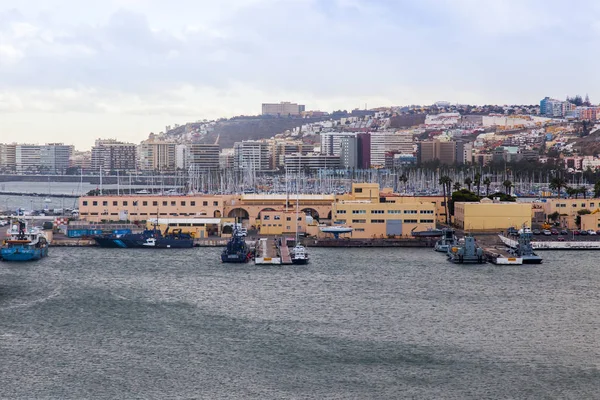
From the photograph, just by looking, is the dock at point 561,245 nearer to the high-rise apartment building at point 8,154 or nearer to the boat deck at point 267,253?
the boat deck at point 267,253

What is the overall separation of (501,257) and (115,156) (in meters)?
66.4

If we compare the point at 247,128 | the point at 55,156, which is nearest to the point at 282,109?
the point at 247,128

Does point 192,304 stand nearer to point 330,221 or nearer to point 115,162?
point 330,221

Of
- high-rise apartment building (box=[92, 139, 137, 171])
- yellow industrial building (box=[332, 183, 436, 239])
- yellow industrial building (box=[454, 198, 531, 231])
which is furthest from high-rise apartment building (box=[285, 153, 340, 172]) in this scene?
yellow industrial building (box=[332, 183, 436, 239])

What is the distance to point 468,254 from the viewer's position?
65.6ft

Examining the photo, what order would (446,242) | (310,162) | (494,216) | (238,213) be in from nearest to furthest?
(446,242) < (494,216) < (238,213) < (310,162)

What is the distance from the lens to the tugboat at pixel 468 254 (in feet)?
65.6

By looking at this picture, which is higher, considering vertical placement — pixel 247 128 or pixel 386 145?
pixel 247 128

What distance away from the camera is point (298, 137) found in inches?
3957

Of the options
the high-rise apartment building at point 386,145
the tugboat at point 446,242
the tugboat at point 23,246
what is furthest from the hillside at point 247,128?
the tugboat at point 23,246

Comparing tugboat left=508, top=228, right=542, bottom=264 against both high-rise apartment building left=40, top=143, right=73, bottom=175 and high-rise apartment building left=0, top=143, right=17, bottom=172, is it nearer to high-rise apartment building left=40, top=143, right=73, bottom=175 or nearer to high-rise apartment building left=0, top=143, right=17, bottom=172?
high-rise apartment building left=40, top=143, right=73, bottom=175

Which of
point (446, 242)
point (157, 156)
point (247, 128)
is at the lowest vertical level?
point (446, 242)

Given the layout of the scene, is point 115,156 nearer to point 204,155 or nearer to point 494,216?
point 204,155

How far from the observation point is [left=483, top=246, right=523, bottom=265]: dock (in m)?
19.9
